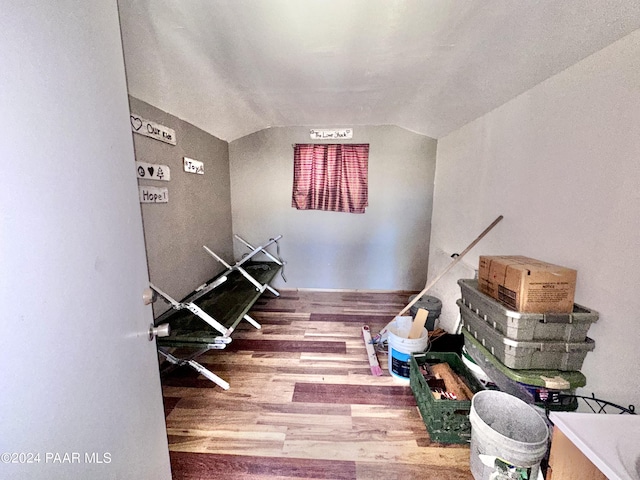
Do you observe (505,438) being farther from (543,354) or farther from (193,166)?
(193,166)

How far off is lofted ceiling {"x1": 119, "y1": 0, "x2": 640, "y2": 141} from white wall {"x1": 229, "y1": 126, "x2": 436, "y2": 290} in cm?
104

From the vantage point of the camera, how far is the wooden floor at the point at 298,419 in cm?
134

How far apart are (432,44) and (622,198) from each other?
1232 millimetres

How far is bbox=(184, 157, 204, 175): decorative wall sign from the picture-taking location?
252cm

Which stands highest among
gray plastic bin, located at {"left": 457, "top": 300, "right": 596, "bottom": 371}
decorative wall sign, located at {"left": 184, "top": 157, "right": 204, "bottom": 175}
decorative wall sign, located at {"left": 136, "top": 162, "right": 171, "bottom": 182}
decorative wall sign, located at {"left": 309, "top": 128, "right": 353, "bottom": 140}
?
decorative wall sign, located at {"left": 309, "top": 128, "right": 353, "bottom": 140}

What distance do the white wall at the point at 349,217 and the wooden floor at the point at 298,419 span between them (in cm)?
130

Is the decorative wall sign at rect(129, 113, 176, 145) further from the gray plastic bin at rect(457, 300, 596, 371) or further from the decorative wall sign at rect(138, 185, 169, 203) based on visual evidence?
the gray plastic bin at rect(457, 300, 596, 371)

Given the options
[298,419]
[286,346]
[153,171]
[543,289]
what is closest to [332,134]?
[153,171]

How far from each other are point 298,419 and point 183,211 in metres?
2.02

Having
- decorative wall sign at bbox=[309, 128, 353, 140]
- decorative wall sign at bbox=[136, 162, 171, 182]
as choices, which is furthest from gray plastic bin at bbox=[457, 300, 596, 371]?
decorative wall sign at bbox=[309, 128, 353, 140]

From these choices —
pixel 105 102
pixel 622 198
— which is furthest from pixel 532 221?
pixel 105 102

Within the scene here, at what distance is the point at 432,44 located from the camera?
1.52m

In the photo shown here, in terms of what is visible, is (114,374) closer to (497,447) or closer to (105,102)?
(105,102)

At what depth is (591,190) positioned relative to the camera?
1.21 metres
